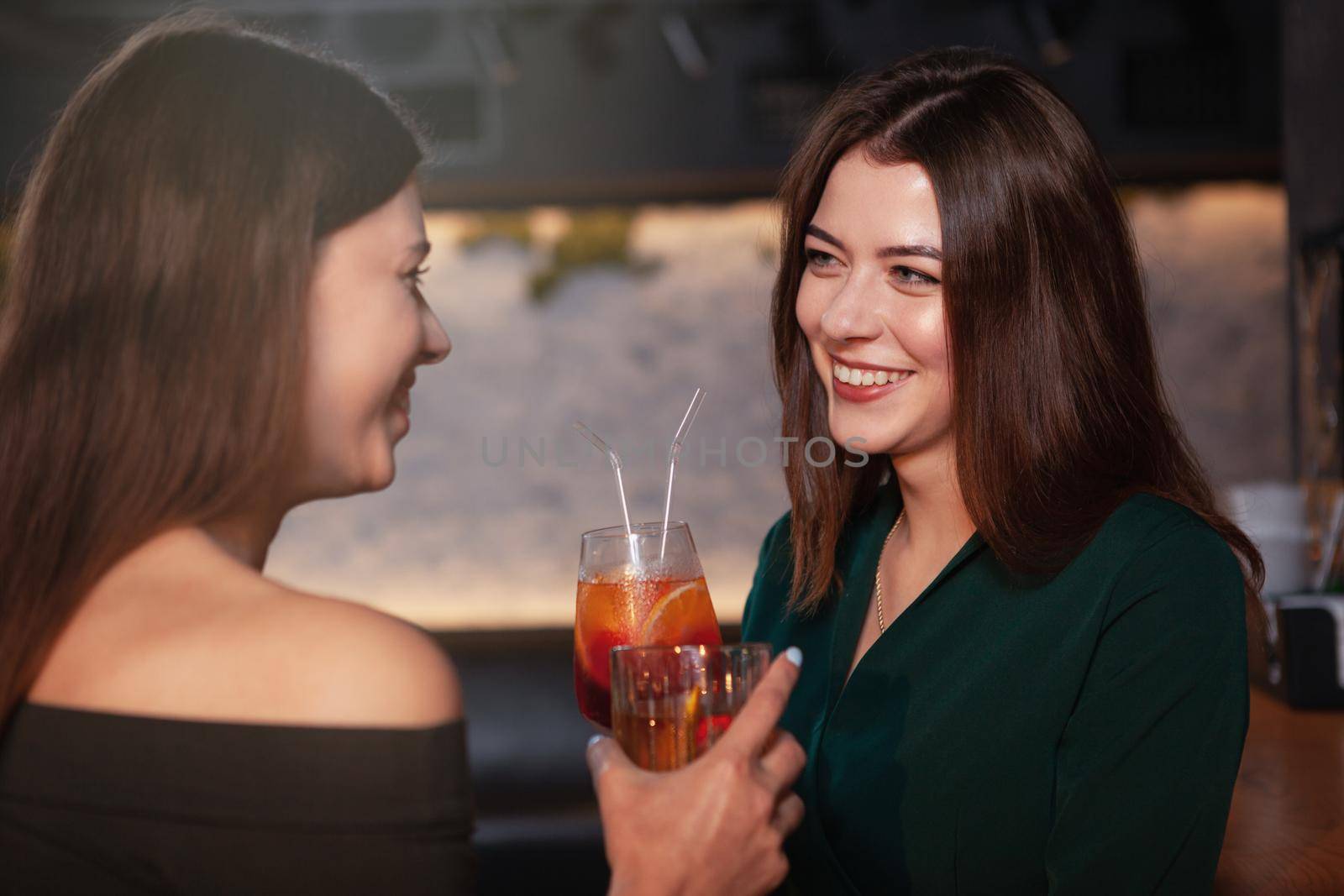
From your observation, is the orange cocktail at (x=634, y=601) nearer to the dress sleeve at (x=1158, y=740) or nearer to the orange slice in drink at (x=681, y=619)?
the orange slice in drink at (x=681, y=619)

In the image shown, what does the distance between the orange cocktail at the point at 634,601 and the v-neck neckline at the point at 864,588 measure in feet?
1.13

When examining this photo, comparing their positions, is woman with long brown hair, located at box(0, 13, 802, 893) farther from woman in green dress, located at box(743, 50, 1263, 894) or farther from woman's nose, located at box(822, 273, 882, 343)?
woman's nose, located at box(822, 273, 882, 343)

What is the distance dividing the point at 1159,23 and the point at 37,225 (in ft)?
13.4

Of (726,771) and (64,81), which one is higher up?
(64,81)

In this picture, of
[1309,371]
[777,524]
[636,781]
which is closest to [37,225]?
[636,781]

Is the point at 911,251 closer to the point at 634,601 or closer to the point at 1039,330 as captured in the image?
the point at 1039,330

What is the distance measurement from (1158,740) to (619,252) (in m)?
3.72

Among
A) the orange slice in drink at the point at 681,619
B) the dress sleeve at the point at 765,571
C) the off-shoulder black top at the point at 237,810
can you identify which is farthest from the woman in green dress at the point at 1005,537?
the off-shoulder black top at the point at 237,810

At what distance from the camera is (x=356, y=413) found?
0.90 m

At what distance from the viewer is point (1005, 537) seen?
4.88 ft

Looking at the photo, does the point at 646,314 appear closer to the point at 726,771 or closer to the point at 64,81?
the point at 64,81

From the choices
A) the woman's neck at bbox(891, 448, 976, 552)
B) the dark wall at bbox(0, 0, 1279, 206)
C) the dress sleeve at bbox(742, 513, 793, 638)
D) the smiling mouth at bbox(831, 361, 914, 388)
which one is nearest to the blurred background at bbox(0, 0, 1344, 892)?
the dark wall at bbox(0, 0, 1279, 206)

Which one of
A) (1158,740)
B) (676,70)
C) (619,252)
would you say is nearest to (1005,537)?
(1158,740)

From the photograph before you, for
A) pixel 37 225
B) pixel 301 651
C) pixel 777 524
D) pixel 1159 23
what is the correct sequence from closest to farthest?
1. pixel 301 651
2. pixel 37 225
3. pixel 777 524
4. pixel 1159 23
